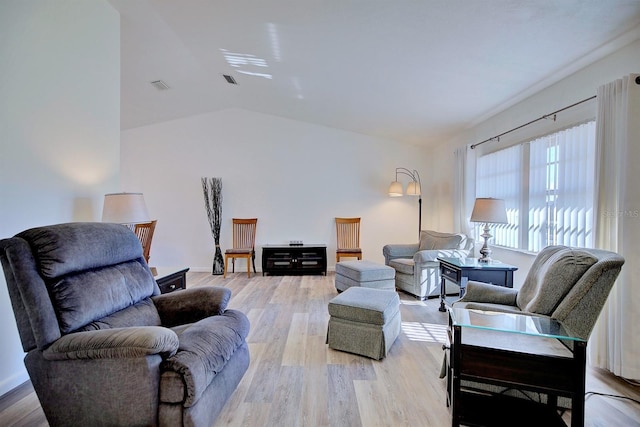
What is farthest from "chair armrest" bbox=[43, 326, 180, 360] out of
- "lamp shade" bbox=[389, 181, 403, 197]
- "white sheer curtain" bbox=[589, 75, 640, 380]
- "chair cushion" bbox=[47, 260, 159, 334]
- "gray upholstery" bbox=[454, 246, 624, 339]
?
"lamp shade" bbox=[389, 181, 403, 197]

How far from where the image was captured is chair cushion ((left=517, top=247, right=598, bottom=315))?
1764mm

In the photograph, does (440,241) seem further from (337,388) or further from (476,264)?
(337,388)

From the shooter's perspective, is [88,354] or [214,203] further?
[214,203]

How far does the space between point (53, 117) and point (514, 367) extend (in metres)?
3.44

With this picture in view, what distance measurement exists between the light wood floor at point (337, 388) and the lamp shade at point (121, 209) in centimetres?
126

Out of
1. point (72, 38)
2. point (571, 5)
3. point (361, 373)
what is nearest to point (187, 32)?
point (72, 38)

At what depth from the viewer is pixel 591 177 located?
251 cm

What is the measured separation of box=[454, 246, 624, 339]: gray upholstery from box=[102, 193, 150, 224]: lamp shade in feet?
8.86

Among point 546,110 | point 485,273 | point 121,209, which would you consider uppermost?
point 546,110

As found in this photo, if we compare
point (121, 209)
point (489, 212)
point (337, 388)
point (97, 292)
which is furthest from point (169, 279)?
point (489, 212)

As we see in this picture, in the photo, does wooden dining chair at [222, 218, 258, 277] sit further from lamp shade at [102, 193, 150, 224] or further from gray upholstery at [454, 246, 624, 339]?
gray upholstery at [454, 246, 624, 339]

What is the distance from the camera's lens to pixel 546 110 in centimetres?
305

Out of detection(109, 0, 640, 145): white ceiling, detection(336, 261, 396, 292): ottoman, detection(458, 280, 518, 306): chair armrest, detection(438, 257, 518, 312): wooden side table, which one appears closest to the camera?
detection(109, 0, 640, 145): white ceiling

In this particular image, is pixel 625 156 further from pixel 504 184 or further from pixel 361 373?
pixel 361 373
